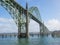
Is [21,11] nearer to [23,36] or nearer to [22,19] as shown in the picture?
[22,19]

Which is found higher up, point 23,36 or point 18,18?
point 18,18

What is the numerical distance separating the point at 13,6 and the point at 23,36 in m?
13.3

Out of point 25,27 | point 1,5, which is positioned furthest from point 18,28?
point 1,5

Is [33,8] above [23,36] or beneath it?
above

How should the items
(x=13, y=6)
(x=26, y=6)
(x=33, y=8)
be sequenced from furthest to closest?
(x=33, y=8)
(x=26, y=6)
(x=13, y=6)

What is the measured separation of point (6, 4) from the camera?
71.6 meters

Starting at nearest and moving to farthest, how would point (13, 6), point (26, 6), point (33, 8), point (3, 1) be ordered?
point (3, 1)
point (13, 6)
point (26, 6)
point (33, 8)

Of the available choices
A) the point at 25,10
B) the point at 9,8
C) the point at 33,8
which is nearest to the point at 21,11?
the point at 25,10

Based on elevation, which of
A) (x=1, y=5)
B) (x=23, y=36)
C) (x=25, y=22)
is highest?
(x=1, y=5)

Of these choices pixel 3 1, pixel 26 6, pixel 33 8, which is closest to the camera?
pixel 3 1

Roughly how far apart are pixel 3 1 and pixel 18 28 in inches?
626

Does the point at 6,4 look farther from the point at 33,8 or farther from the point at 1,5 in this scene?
the point at 33,8

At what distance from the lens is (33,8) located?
95625 mm

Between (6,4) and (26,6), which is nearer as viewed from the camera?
Answer: (6,4)
